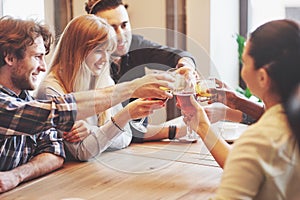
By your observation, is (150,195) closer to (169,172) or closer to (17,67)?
(169,172)

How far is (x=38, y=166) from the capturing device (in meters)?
1.51

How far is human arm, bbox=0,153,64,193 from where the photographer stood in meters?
1.38

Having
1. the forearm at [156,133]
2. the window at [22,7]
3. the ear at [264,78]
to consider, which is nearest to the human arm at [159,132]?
the forearm at [156,133]

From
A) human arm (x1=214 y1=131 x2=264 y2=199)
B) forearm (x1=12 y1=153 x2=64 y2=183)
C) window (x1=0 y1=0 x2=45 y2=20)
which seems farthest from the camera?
window (x1=0 y1=0 x2=45 y2=20)

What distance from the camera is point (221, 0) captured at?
321 centimetres

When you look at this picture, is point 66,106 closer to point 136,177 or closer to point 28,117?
point 28,117

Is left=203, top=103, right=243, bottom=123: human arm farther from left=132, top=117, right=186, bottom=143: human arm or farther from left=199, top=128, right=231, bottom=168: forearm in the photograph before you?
→ left=132, top=117, right=186, bottom=143: human arm

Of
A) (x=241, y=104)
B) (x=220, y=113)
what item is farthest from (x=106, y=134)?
(x=241, y=104)

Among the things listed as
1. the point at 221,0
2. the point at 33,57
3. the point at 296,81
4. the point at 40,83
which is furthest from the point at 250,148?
the point at 221,0

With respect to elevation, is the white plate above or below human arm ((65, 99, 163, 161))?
below

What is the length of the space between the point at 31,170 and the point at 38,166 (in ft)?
0.11

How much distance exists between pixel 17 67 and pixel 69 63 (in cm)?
22

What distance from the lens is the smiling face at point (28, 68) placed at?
1.51 meters

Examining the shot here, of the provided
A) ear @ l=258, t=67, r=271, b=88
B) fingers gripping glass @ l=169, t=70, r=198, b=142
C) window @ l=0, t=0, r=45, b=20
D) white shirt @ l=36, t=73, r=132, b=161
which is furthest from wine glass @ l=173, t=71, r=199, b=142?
window @ l=0, t=0, r=45, b=20
